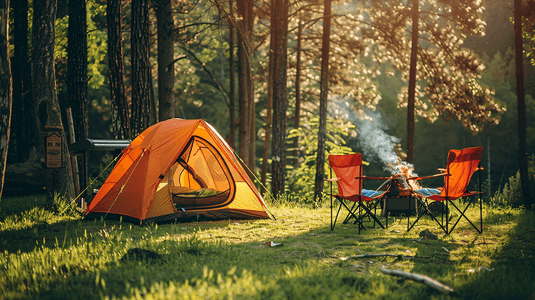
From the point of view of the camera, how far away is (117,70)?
910 cm

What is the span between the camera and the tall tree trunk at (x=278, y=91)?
1002 centimetres

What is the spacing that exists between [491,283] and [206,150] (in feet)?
18.5

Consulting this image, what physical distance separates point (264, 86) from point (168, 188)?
40.4 ft

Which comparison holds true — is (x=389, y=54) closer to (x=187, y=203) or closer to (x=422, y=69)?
(x=422, y=69)

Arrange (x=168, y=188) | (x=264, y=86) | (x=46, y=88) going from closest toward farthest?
(x=168, y=188)
(x=46, y=88)
(x=264, y=86)

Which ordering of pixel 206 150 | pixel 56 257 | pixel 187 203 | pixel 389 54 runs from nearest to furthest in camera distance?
pixel 56 257, pixel 187 203, pixel 206 150, pixel 389 54

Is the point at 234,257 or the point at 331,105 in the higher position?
the point at 331,105

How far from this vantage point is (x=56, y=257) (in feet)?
12.9

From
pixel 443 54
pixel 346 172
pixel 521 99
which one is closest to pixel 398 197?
pixel 346 172

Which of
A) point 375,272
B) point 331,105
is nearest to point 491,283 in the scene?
point 375,272

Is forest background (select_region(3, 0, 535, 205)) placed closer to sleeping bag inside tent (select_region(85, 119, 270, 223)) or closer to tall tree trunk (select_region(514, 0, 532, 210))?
tall tree trunk (select_region(514, 0, 532, 210))

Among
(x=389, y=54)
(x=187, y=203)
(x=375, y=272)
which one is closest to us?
(x=375, y=272)

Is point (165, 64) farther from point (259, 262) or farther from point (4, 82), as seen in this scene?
point (259, 262)

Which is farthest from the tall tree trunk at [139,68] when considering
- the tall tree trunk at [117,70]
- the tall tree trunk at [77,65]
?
the tall tree trunk at [77,65]
